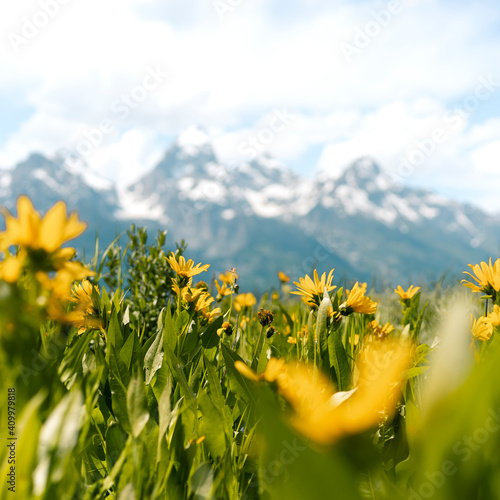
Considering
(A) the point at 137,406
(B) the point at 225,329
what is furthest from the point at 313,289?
(A) the point at 137,406

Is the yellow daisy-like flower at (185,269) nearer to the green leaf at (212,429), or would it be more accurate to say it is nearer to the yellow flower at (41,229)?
the green leaf at (212,429)

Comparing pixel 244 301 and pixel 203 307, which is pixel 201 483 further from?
pixel 244 301

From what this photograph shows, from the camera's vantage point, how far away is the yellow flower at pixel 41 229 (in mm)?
763

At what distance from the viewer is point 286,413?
1.00 m

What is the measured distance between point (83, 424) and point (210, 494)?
0.31m

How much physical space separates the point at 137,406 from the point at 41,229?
0.59m

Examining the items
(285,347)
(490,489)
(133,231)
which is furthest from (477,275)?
(133,231)

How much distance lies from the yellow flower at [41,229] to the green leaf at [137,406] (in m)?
0.50

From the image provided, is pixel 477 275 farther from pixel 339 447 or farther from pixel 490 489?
pixel 339 447

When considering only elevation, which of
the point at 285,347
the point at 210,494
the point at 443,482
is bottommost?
the point at 285,347

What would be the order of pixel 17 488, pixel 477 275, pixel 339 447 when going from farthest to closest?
1. pixel 477 275
2. pixel 17 488
3. pixel 339 447

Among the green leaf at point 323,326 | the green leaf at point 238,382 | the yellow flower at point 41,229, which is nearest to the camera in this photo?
the yellow flower at point 41,229

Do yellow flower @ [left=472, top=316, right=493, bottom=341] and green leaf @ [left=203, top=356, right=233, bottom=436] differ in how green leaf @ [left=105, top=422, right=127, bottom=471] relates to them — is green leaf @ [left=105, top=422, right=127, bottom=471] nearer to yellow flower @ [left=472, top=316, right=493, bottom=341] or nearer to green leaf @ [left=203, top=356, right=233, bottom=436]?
green leaf @ [left=203, top=356, right=233, bottom=436]

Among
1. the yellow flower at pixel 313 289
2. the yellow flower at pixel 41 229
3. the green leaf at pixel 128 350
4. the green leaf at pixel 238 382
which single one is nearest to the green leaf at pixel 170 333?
the green leaf at pixel 128 350
